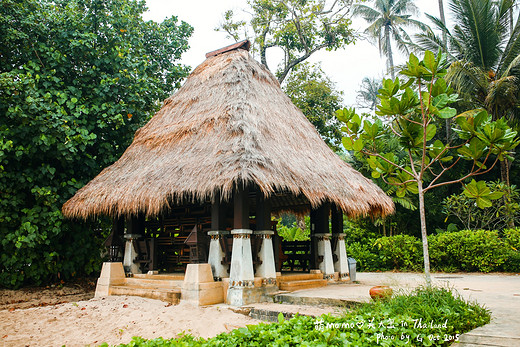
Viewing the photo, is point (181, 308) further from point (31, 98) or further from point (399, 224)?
point (399, 224)

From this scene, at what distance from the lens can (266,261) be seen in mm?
7090

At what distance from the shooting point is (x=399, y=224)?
51.8 feet

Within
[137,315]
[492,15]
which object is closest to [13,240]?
[137,315]

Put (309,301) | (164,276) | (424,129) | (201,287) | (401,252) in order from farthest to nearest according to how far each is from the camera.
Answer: (401,252) → (164,276) → (201,287) → (309,301) → (424,129)

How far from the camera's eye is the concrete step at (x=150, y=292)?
6.72m

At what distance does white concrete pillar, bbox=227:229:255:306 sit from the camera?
651 centimetres

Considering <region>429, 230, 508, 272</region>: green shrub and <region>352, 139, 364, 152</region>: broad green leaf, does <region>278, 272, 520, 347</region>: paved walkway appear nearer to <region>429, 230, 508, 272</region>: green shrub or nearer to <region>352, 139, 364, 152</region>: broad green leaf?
<region>352, 139, 364, 152</region>: broad green leaf

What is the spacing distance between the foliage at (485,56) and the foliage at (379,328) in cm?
1153

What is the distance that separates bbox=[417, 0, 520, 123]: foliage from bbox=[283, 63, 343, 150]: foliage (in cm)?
437

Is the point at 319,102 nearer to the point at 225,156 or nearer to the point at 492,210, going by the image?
the point at 492,210

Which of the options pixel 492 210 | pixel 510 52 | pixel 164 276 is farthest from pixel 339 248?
pixel 510 52

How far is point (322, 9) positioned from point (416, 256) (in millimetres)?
10219

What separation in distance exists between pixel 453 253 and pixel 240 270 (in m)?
7.84

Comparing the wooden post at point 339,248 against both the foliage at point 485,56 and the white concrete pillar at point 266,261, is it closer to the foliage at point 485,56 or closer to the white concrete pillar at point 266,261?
the white concrete pillar at point 266,261
